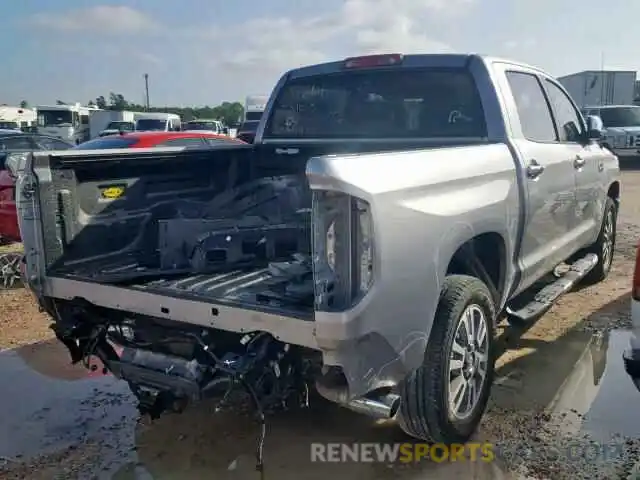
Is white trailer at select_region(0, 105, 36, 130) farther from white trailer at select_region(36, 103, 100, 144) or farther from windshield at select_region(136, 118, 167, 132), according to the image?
windshield at select_region(136, 118, 167, 132)

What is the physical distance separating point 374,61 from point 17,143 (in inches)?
425

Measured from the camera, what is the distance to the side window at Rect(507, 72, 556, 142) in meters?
4.39

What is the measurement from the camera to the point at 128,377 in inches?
133

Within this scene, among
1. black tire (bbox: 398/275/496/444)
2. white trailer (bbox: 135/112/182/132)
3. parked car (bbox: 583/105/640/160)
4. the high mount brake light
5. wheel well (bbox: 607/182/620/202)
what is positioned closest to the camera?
black tire (bbox: 398/275/496/444)

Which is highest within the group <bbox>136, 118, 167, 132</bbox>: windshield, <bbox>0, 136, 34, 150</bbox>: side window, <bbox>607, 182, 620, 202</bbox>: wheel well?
<bbox>136, 118, 167, 132</bbox>: windshield

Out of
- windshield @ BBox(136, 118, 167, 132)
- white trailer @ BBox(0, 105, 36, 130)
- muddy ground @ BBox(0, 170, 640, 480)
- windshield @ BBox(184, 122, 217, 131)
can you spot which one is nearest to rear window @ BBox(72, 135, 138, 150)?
muddy ground @ BBox(0, 170, 640, 480)

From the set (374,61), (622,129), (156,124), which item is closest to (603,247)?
(374,61)

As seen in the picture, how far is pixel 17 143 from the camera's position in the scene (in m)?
13.2

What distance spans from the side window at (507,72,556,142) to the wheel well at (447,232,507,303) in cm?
88

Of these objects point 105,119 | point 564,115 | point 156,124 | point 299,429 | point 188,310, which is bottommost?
point 299,429

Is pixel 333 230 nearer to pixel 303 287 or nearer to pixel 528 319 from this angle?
pixel 303 287

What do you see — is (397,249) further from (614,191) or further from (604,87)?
(604,87)

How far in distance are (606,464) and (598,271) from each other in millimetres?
3636

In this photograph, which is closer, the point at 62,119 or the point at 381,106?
the point at 381,106
